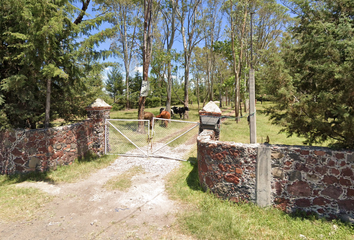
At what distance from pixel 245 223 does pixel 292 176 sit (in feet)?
4.61

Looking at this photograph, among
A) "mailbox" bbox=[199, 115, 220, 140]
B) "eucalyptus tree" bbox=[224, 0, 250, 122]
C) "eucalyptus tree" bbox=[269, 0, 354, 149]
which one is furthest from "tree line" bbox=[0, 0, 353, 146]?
"eucalyptus tree" bbox=[224, 0, 250, 122]

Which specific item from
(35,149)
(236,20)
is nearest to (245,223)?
(35,149)

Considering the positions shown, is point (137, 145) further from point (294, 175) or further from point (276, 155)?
point (294, 175)

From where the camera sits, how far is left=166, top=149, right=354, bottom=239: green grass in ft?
12.1

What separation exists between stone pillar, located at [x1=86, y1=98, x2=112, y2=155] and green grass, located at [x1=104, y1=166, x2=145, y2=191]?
6.99ft

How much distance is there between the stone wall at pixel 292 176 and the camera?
3.98 m

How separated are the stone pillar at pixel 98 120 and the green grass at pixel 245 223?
15.9ft

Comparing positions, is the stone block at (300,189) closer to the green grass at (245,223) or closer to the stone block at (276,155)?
the green grass at (245,223)

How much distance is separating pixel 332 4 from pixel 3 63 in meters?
10.1

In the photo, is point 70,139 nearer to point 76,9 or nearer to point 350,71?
point 76,9

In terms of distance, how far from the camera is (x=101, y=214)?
4.54 meters

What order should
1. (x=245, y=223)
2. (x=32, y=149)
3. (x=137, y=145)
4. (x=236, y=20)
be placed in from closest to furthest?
(x=245, y=223)
(x=32, y=149)
(x=137, y=145)
(x=236, y=20)

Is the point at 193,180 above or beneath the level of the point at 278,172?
beneath

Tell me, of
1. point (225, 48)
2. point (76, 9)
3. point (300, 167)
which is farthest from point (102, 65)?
point (225, 48)
